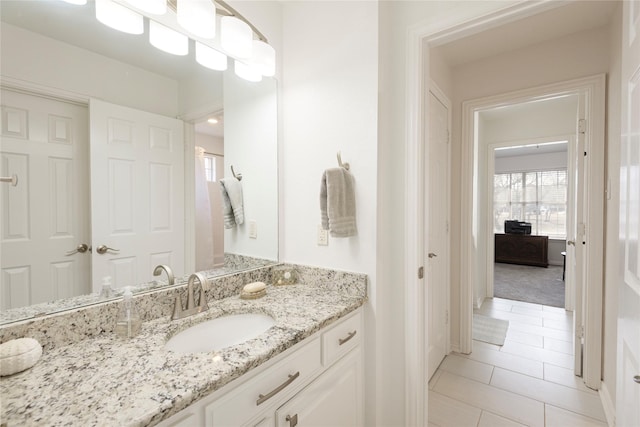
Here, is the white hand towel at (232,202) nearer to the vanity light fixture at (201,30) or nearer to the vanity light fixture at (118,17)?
the vanity light fixture at (201,30)

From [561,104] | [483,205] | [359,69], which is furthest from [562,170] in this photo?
[359,69]

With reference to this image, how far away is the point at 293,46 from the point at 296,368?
1.69 meters

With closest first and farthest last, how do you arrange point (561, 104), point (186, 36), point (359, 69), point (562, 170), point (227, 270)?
point (186, 36) → point (359, 69) → point (227, 270) → point (561, 104) → point (562, 170)

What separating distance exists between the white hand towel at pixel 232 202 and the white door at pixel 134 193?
0.29 metres

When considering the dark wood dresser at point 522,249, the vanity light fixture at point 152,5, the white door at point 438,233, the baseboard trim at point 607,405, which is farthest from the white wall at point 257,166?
the dark wood dresser at point 522,249

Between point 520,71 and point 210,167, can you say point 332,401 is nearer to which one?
point 210,167

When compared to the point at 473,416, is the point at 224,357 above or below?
above

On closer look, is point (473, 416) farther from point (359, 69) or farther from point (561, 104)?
point (561, 104)

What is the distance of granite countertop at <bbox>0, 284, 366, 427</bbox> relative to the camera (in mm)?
611

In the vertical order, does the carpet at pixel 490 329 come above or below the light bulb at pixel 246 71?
below

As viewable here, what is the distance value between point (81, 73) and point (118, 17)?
0.90 ft

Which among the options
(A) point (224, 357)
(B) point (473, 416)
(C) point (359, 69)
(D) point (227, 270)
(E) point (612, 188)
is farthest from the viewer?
(B) point (473, 416)

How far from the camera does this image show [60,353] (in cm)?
87

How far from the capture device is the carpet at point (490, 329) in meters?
2.78
